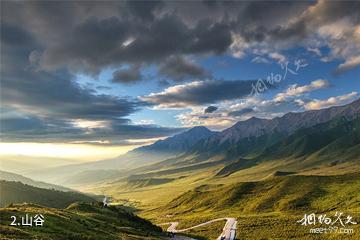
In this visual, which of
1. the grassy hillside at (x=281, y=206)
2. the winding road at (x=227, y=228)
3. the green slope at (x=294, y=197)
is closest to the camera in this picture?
the winding road at (x=227, y=228)

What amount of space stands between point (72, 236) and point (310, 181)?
490 feet

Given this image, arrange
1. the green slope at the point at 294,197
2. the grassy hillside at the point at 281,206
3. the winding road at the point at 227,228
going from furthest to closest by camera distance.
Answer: the green slope at the point at 294,197, the grassy hillside at the point at 281,206, the winding road at the point at 227,228

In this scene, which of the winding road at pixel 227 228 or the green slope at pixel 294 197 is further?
the green slope at pixel 294 197

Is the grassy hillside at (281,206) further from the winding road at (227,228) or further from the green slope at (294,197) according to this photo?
the winding road at (227,228)

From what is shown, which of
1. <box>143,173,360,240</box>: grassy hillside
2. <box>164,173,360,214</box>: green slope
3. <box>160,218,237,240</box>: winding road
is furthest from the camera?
<box>164,173,360,214</box>: green slope

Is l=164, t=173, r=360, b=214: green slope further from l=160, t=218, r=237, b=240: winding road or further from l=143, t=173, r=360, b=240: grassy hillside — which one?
l=160, t=218, r=237, b=240: winding road

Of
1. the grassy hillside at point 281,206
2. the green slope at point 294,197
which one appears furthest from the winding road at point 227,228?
the green slope at point 294,197

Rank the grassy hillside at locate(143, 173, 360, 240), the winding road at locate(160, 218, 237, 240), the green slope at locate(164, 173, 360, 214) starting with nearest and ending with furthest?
the winding road at locate(160, 218, 237, 240), the grassy hillside at locate(143, 173, 360, 240), the green slope at locate(164, 173, 360, 214)

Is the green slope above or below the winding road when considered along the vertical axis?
above

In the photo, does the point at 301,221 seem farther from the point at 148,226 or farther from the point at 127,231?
the point at 127,231

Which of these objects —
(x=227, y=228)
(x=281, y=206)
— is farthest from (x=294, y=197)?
(x=227, y=228)

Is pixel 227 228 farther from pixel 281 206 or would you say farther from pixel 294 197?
pixel 294 197

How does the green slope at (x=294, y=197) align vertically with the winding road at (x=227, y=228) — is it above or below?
above

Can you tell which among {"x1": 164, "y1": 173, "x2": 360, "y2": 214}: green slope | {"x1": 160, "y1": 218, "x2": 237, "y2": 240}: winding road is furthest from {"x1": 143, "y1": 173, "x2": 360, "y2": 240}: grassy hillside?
{"x1": 160, "y1": 218, "x2": 237, "y2": 240}: winding road
